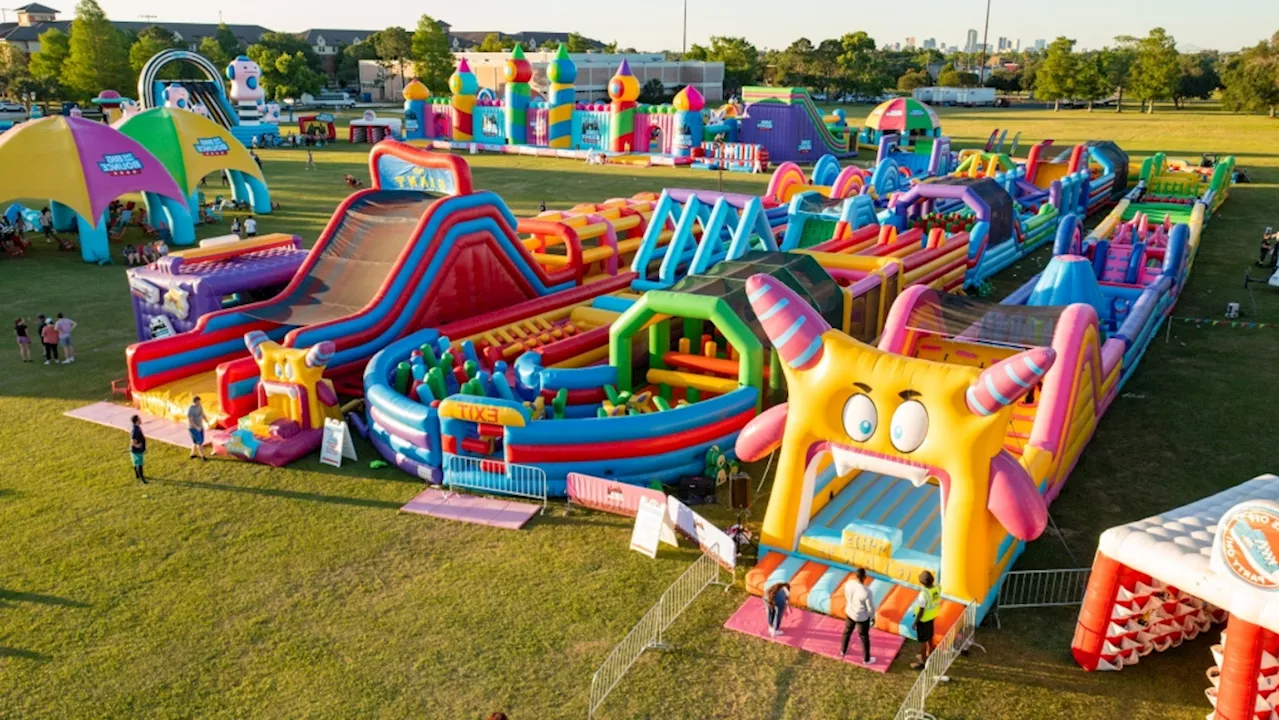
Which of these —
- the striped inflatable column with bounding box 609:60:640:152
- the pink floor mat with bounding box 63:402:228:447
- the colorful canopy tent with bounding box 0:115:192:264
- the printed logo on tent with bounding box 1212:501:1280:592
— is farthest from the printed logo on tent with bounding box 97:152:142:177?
the printed logo on tent with bounding box 1212:501:1280:592

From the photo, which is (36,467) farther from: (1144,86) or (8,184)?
(1144,86)

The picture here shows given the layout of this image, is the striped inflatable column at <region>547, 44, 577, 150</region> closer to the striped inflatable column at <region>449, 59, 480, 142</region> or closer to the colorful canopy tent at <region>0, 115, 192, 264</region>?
the striped inflatable column at <region>449, 59, 480, 142</region>

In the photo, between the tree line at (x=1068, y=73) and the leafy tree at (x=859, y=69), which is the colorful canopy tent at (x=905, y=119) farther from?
the leafy tree at (x=859, y=69)

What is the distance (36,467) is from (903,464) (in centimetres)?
1177

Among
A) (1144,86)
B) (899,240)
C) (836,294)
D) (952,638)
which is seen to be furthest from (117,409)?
(1144,86)

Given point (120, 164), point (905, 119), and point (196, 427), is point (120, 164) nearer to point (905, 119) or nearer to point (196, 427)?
point (196, 427)

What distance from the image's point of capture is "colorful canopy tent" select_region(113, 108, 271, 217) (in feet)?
105

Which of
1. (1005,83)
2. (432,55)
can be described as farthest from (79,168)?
(1005,83)

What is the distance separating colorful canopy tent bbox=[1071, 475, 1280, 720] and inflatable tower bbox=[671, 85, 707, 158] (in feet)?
132

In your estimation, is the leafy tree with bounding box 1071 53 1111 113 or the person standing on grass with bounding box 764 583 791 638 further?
the leafy tree with bounding box 1071 53 1111 113

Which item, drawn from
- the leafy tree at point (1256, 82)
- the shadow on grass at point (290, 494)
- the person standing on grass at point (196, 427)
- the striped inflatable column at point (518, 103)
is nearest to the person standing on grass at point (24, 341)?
the person standing on grass at point (196, 427)

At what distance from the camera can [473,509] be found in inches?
502

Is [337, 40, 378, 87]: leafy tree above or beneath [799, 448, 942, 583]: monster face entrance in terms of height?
above

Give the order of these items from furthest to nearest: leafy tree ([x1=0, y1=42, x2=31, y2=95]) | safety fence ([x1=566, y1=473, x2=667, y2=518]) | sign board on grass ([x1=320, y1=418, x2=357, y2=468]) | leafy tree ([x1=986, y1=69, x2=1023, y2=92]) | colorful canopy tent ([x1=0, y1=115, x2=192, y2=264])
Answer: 1. leafy tree ([x1=986, y1=69, x2=1023, y2=92])
2. leafy tree ([x1=0, y1=42, x2=31, y2=95])
3. colorful canopy tent ([x1=0, y1=115, x2=192, y2=264])
4. sign board on grass ([x1=320, y1=418, x2=357, y2=468])
5. safety fence ([x1=566, y1=473, x2=667, y2=518])
